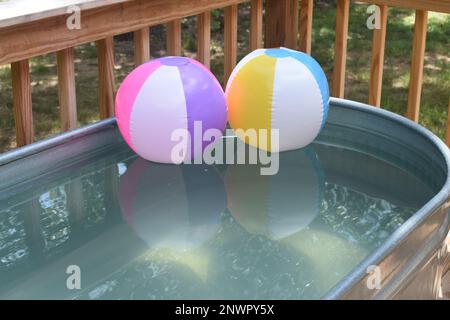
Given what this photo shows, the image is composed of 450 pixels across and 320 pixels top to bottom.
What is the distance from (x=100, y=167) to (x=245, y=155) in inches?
16.3

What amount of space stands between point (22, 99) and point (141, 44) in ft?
1.50

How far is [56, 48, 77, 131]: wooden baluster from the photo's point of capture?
2137 millimetres

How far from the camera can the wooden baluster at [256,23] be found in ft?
8.64

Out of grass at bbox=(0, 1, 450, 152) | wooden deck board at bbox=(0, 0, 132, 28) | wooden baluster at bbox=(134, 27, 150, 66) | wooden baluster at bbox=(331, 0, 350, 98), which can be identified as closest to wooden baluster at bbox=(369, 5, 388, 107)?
wooden baluster at bbox=(331, 0, 350, 98)

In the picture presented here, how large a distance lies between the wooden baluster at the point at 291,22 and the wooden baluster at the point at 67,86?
929 mm

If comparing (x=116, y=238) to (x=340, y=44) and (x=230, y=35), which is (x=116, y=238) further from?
(x=340, y=44)

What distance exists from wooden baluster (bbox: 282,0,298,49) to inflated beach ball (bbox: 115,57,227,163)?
0.84 meters

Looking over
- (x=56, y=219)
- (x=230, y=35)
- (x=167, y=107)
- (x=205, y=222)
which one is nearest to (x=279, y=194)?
(x=205, y=222)

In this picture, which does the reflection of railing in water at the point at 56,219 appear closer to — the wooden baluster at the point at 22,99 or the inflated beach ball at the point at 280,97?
the wooden baluster at the point at 22,99

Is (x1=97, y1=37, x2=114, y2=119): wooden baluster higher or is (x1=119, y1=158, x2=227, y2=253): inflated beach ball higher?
(x1=97, y1=37, x2=114, y2=119): wooden baluster

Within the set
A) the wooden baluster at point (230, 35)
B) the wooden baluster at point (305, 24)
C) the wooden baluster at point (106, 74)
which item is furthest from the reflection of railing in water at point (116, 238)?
the wooden baluster at point (305, 24)

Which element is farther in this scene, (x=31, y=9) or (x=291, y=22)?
(x=291, y=22)

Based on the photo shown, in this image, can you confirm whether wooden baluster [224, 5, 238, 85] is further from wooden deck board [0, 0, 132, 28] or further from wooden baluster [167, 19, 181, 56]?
wooden deck board [0, 0, 132, 28]

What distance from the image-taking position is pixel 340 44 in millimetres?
2674
